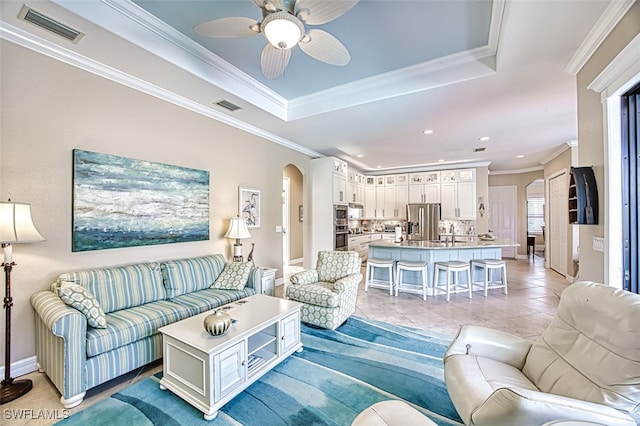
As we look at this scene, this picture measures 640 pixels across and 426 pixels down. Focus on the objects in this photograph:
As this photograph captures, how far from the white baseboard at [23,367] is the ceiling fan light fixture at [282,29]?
11.0ft

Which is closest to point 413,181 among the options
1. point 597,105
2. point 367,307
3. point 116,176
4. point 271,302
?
point 367,307

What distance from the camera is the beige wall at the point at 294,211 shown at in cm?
757

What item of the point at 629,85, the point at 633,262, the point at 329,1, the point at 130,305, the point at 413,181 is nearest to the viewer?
the point at 329,1

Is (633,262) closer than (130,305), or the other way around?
(633,262)

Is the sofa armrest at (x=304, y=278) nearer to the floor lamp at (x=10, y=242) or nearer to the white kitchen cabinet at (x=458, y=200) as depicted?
the floor lamp at (x=10, y=242)

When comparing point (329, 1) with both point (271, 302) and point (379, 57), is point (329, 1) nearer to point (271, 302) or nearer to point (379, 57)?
point (379, 57)

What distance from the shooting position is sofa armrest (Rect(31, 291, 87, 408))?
190 cm

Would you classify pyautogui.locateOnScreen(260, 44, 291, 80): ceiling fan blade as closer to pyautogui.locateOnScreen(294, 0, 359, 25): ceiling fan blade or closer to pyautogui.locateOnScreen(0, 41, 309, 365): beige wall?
pyautogui.locateOnScreen(294, 0, 359, 25): ceiling fan blade

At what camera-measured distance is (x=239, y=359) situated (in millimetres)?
2047

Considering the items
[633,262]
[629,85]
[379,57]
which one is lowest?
[633,262]

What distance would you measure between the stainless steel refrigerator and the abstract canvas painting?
19.5 feet

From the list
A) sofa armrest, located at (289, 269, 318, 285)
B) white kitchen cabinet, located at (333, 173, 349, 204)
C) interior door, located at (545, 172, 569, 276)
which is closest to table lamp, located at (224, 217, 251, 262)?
sofa armrest, located at (289, 269, 318, 285)

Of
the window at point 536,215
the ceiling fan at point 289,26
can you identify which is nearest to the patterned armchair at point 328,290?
the ceiling fan at point 289,26

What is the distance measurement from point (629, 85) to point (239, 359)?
3.37m
